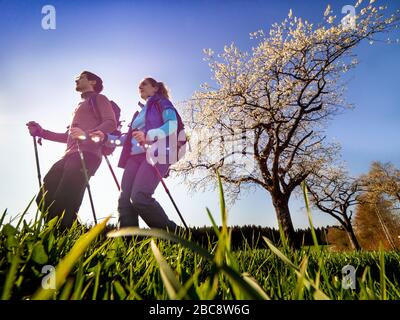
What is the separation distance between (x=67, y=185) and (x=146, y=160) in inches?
41.0

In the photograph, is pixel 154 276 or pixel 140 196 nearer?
pixel 154 276

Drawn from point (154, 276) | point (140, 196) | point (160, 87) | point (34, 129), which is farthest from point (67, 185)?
point (154, 276)

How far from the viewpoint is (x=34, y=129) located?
167 inches

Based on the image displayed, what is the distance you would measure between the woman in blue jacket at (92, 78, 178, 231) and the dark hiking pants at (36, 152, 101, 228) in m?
0.43

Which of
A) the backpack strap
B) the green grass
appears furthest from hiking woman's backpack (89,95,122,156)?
the green grass

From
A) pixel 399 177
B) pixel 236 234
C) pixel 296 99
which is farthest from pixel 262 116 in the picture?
pixel 399 177

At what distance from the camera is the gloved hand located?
13.8ft

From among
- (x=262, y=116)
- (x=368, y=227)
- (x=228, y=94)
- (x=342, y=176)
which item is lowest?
(x=368, y=227)

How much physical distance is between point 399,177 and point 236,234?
36.8m

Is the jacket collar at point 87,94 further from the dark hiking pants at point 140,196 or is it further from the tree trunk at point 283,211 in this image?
the tree trunk at point 283,211

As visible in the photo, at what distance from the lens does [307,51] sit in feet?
55.3

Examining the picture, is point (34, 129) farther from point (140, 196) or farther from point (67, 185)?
point (140, 196)

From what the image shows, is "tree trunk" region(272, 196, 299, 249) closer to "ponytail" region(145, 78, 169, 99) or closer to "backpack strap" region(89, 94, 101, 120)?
"ponytail" region(145, 78, 169, 99)
